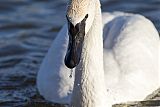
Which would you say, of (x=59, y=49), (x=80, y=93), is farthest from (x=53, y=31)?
(x=80, y=93)

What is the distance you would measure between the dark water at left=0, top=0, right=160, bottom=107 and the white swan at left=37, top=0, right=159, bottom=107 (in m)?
0.61

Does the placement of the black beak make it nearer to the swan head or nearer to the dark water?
the swan head

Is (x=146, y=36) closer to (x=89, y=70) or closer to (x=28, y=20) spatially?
(x=89, y=70)

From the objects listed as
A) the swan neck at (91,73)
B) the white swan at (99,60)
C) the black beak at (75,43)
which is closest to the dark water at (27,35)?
the white swan at (99,60)

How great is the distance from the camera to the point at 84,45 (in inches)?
257

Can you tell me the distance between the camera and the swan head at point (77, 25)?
19.4ft

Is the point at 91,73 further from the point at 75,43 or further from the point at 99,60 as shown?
the point at 75,43

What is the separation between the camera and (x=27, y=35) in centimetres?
1141

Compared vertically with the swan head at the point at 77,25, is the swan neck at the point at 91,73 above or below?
below

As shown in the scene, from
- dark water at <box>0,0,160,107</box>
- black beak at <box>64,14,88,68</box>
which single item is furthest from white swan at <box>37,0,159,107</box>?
dark water at <box>0,0,160,107</box>

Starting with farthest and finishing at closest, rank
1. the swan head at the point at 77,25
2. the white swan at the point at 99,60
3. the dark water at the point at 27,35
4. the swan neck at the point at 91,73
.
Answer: the dark water at the point at 27,35 < the swan neck at the point at 91,73 < the white swan at the point at 99,60 < the swan head at the point at 77,25

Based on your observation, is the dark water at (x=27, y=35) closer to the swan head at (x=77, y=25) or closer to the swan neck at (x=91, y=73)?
the swan neck at (x=91, y=73)

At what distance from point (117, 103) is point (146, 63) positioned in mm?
1075

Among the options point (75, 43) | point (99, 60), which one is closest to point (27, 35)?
point (99, 60)
